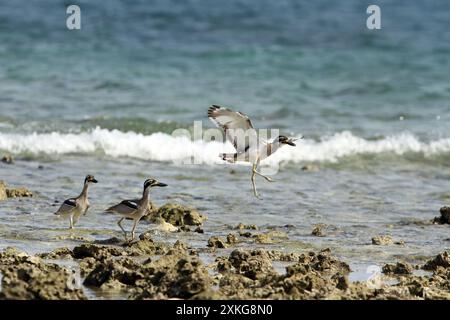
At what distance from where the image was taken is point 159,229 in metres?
11.3

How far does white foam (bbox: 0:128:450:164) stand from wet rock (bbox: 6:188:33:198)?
389cm

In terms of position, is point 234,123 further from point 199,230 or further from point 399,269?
point 399,269

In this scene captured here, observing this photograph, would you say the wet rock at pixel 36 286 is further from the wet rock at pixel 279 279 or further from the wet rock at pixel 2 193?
the wet rock at pixel 2 193

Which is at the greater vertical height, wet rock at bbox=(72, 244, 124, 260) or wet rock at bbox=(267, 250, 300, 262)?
wet rock at bbox=(72, 244, 124, 260)

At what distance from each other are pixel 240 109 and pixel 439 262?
11374 mm

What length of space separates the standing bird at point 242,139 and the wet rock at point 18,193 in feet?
8.46

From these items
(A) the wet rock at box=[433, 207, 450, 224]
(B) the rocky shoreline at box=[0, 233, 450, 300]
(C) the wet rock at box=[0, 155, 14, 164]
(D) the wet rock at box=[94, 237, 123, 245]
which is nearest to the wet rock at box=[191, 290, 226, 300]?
(B) the rocky shoreline at box=[0, 233, 450, 300]

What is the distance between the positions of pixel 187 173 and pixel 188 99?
6050 mm

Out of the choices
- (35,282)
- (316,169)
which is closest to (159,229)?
(35,282)

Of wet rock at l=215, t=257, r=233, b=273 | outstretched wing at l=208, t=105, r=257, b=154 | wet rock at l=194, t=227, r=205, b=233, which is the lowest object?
wet rock at l=215, t=257, r=233, b=273

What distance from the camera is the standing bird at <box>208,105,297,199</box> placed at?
11273mm

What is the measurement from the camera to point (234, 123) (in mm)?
11445

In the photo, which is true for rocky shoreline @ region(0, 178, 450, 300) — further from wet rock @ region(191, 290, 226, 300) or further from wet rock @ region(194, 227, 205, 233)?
wet rock @ region(194, 227, 205, 233)

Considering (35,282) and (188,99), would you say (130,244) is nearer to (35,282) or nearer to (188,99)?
(35,282)
